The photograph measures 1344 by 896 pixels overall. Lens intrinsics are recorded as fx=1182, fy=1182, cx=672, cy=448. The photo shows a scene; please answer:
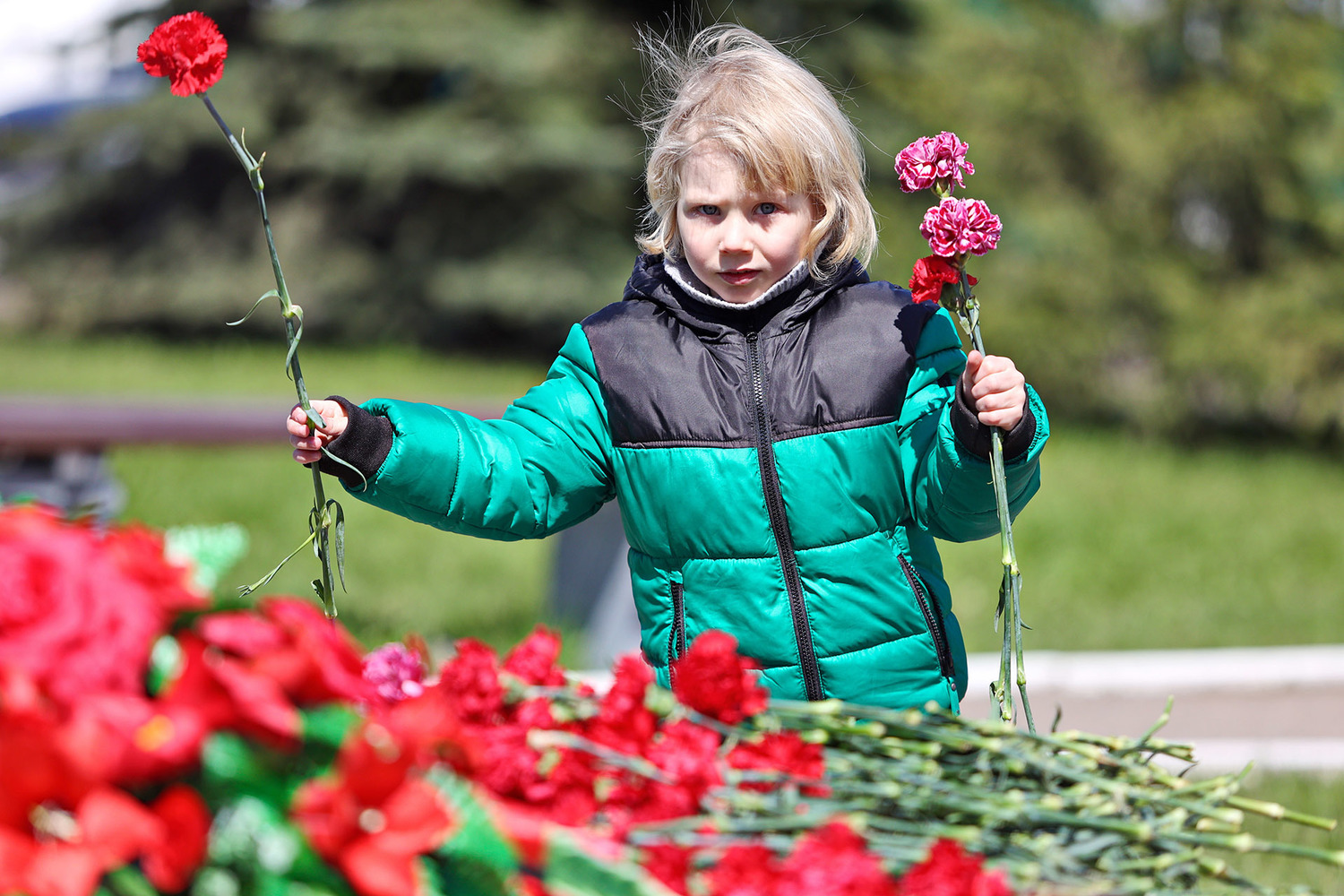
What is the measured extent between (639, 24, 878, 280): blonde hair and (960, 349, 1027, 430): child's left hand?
418mm

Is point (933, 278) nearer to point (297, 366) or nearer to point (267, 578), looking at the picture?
point (297, 366)

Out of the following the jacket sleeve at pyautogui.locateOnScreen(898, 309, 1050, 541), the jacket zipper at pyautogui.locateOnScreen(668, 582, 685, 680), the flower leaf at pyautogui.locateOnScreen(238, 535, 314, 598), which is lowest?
the flower leaf at pyautogui.locateOnScreen(238, 535, 314, 598)

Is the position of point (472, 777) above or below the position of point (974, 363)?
below

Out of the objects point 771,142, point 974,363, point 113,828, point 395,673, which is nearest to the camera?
point 113,828

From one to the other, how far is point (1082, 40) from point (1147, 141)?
3.94ft

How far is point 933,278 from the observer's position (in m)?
1.39

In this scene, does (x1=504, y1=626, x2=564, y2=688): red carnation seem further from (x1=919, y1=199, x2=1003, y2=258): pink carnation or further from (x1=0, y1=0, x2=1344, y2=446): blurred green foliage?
(x1=0, y1=0, x2=1344, y2=446): blurred green foliage

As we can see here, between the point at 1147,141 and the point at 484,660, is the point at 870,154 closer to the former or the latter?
the point at 1147,141

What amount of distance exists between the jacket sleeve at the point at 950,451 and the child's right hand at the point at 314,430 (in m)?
0.83

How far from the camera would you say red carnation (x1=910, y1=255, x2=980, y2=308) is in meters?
1.38

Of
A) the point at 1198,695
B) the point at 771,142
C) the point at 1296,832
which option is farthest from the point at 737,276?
the point at 1198,695

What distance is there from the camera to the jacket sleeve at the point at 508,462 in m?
1.72

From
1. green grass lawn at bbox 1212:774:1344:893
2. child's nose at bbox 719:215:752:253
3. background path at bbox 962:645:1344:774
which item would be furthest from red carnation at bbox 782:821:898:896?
background path at bbox 962:645:1344:774

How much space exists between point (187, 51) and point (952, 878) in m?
1.11
